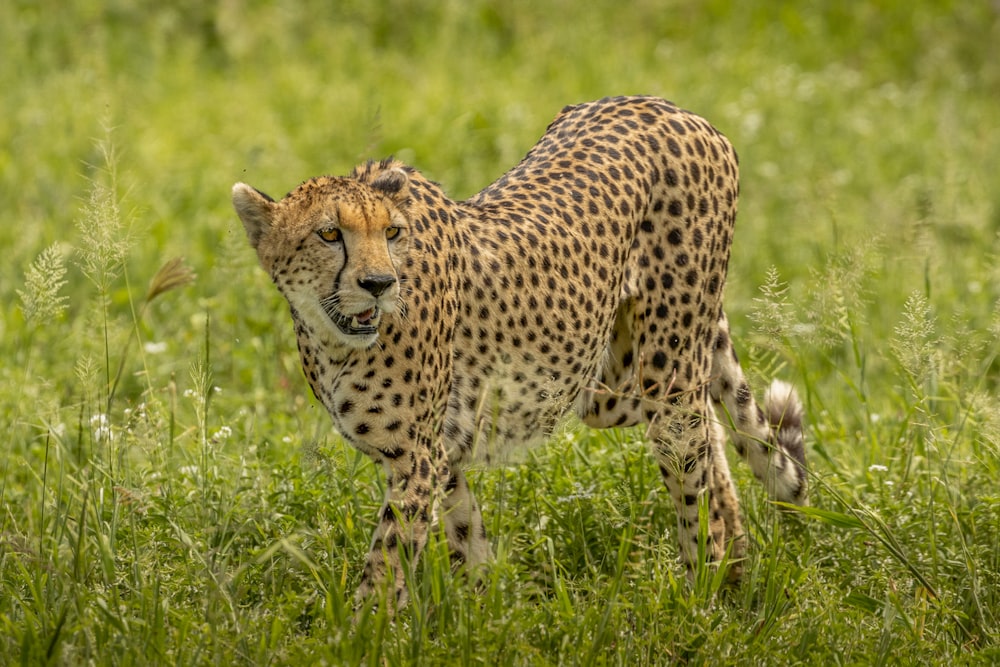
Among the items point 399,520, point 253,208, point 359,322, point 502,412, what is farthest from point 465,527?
point 253,208

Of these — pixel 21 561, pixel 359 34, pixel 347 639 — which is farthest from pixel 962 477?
pixel 359 34

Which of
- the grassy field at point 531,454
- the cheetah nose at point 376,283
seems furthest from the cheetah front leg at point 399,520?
the cheetah nose at point 376,283

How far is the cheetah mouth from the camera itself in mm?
3475

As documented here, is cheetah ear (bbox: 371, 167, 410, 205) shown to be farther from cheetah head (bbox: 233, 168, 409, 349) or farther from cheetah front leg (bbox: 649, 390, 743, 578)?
cheetah front leg (bbox: 649, 390, 743, 578)

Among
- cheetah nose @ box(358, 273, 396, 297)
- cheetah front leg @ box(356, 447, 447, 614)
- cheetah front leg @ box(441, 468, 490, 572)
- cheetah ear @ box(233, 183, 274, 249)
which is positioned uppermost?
cheetah ear @ box(233, 183, 274, 249)

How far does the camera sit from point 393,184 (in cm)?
360

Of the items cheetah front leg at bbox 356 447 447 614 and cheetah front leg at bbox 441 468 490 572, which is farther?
cheetah front leg at bbox 441 468 490 572

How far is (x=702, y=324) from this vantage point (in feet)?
14.3

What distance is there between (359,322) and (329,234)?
0.23 m

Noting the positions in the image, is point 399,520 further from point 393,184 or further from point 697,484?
point 697,484

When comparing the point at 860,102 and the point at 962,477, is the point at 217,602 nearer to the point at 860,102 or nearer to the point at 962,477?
the point at 962,477

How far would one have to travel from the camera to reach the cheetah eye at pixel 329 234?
3444mm

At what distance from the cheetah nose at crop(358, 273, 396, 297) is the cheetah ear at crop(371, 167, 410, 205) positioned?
293 mm

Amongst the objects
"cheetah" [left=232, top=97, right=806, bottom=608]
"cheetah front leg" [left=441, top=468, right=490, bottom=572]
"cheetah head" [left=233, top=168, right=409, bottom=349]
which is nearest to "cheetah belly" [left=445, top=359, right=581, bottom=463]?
"cheetah" [left=232, top=97, right=806, bottom=608]
